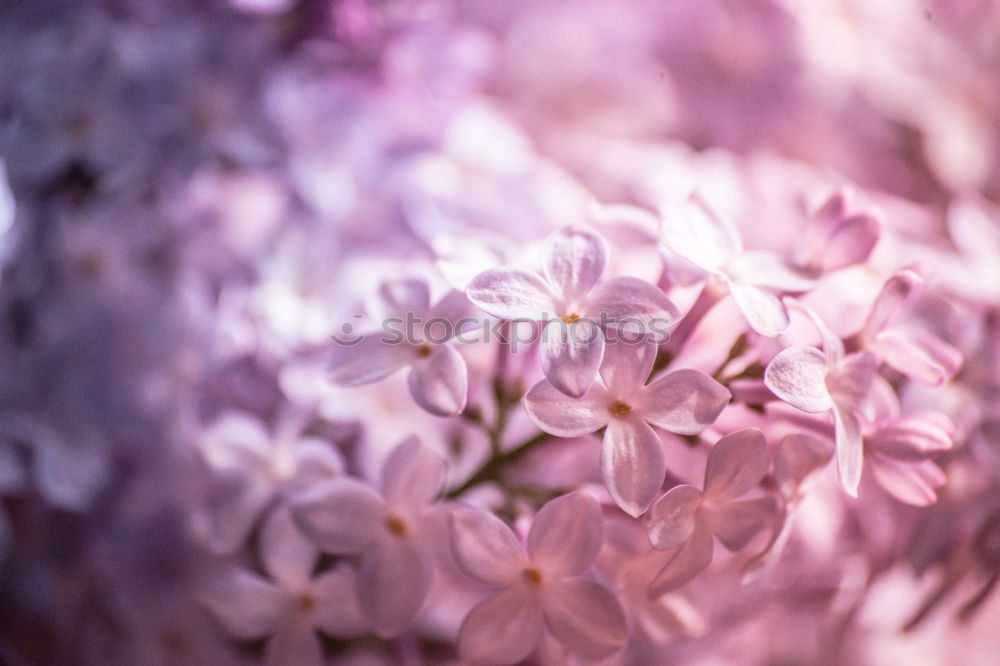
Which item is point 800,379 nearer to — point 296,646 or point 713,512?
point 713,512

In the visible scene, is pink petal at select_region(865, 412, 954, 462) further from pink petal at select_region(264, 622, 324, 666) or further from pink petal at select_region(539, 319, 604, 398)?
pink petal at select_region(264, 622, 324, 666)

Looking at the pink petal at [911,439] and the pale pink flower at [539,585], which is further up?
the pink petal at [911,439]

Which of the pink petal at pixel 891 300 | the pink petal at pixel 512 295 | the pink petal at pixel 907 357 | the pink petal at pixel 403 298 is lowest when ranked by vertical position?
the pink petal at pixel 403 298

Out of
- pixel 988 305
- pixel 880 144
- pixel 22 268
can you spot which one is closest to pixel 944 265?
pixel 988 305

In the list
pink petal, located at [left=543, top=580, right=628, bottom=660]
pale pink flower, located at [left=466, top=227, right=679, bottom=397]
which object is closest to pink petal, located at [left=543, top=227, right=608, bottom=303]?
pale pink flower, located at [left=466, top=227, right=679, bottom=397]

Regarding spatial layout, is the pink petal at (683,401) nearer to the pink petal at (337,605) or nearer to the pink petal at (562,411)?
the pink petal at (562,411)

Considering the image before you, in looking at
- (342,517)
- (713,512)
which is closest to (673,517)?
(713,512)

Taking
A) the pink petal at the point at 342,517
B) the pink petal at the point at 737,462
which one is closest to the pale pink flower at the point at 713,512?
the pink petal at the point at 737,462
